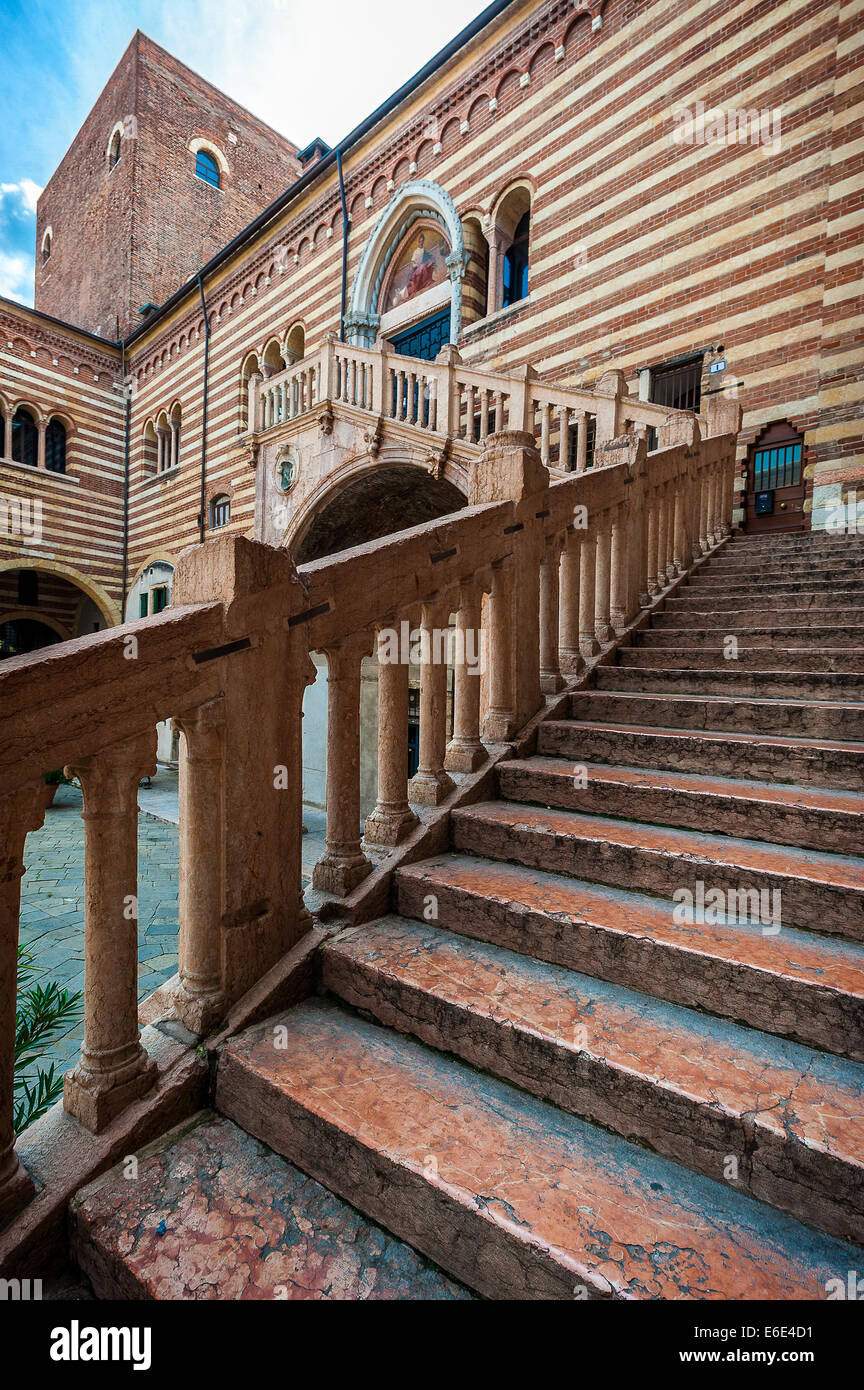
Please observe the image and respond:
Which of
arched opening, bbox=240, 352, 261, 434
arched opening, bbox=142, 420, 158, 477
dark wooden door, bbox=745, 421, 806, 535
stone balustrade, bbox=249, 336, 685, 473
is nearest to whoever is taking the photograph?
stone balustrade, bbox=249, 336, 685, 473

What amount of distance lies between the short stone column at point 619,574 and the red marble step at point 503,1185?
3.53 m

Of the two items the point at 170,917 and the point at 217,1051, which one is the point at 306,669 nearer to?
the point at 217,1051

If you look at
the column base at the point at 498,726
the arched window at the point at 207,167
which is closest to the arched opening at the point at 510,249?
the column base at the point at 498,726

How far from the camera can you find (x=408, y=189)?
41.3 feet

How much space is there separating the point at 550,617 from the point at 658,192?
9152 millimetres

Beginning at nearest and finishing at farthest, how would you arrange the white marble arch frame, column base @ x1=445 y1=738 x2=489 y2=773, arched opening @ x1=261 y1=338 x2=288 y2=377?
1. column base @ x1=445 y1=738 x2=489 y2=773
2. the white marble arch frame
3. arched opening @ x1=261 y1=338 x2=288 y2=377

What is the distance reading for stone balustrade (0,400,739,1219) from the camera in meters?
1.66

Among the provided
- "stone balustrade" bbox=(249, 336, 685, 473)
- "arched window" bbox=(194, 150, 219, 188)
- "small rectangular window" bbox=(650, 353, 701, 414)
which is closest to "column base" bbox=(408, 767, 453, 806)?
"stone balustrade" bbox=(249, 336, 685, 473)

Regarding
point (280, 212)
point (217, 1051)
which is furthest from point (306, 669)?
point (280, 212)

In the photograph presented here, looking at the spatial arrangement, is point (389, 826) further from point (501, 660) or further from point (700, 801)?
point (700, 801)

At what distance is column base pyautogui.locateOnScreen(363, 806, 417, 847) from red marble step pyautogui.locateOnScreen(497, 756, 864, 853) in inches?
26.6

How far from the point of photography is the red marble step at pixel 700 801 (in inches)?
94.0

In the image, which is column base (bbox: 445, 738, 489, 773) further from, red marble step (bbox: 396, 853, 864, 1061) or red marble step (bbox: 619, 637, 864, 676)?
red marble step (bbox: 619, 637, 864, 676)
